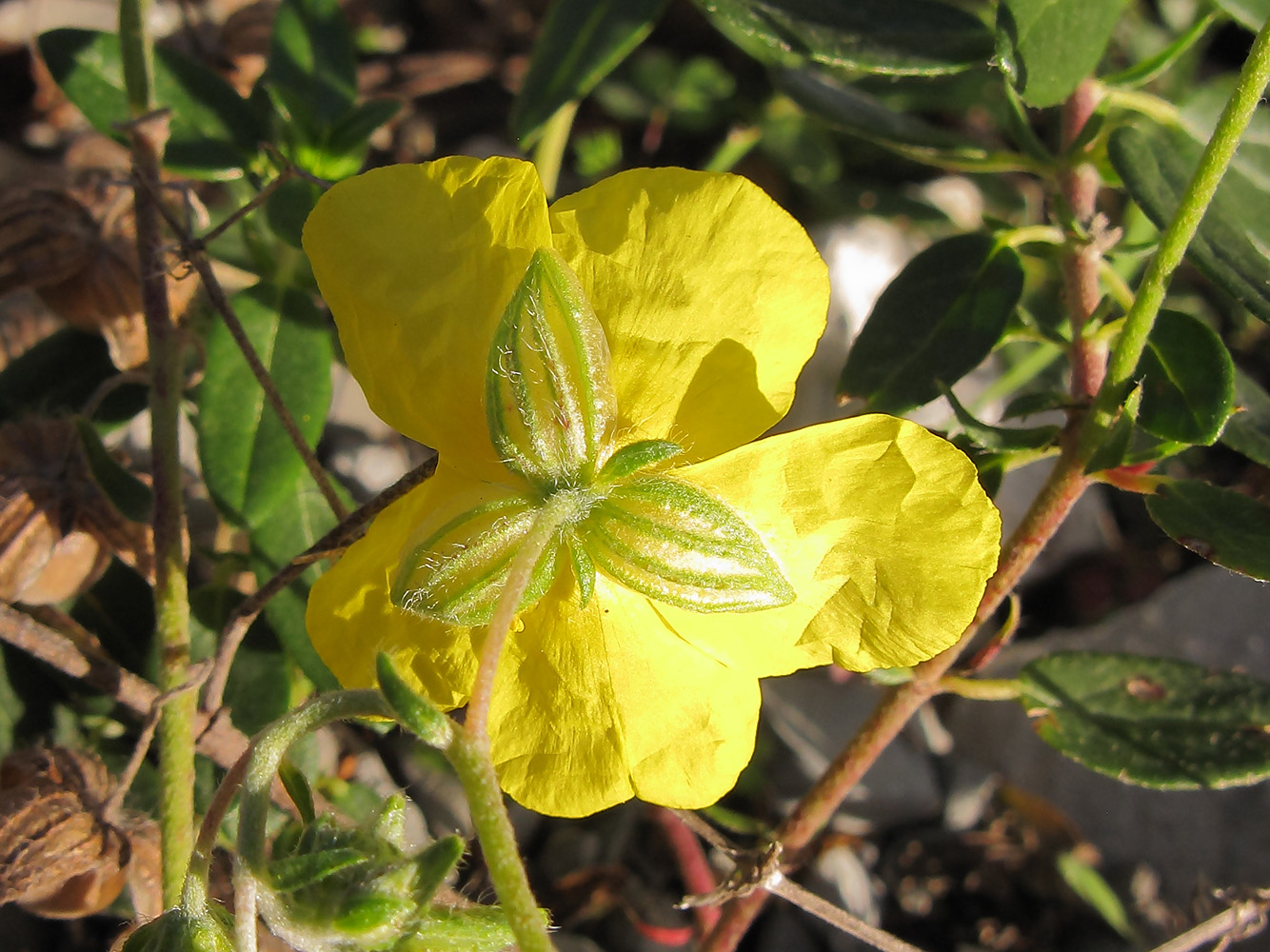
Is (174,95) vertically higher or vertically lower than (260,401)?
higher

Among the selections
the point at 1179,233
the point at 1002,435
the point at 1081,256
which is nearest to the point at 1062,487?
the point at 1002,435

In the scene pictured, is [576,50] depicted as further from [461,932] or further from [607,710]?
[461,932]

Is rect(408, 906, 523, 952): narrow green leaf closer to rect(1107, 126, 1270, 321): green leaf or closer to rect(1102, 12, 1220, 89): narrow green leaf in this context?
rect(1107, 126, 1270, 321): green leaf

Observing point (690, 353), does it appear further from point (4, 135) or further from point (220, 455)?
point (4, 135)

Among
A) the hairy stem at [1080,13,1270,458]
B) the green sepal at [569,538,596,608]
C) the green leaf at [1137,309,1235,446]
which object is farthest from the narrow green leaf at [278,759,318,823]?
the green leaf at [1137,309,1235,446]

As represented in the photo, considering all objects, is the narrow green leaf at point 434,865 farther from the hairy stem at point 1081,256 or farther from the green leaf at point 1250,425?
the green leaf at point 1250,425
